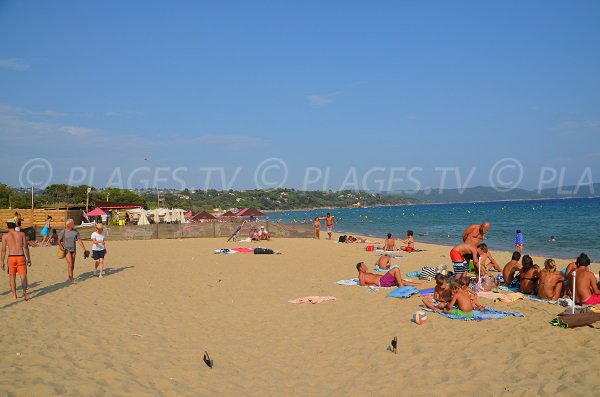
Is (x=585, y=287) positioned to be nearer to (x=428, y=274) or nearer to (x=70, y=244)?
(x=428, y=274)

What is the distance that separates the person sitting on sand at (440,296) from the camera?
7.83 meters

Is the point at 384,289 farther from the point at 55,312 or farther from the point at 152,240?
the point at 152,240

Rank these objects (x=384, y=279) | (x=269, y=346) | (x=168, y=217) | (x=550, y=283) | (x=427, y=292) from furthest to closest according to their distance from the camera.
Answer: (x=168, y=217), (x=384, y=279), (x=427, y=292), (x=550, y=283), (x=269, y=346)

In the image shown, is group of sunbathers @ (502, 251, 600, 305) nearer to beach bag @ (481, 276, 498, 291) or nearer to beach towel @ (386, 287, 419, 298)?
beach bag @ (481, 276, 498, 291)

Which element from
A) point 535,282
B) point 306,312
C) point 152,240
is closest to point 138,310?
point 306,312

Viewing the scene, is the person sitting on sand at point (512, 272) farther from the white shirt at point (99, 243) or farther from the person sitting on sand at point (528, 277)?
the white shirt at point (99, 243)

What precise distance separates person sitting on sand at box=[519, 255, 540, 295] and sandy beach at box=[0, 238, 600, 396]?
958 mm

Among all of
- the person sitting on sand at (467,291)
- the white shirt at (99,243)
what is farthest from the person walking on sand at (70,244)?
the person sitting on sand at (467,291)

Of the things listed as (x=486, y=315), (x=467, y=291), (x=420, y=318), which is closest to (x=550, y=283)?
(x=467, y=291)

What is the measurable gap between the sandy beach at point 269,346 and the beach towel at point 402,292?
169 mm

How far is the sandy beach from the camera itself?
4777mm

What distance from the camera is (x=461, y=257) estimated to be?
33.0ft

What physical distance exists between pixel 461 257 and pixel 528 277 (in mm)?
1441

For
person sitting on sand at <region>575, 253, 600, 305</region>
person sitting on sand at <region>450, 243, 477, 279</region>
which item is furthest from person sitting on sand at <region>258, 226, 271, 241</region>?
person sitting on sand at <region>575, 253, 600, 305</region>
